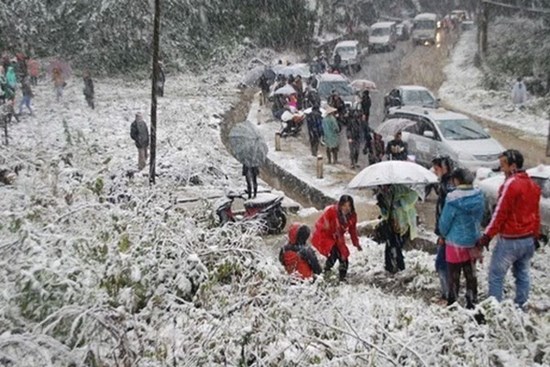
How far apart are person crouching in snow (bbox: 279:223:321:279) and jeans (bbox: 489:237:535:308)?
1956 mm

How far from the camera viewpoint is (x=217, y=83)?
3544cm

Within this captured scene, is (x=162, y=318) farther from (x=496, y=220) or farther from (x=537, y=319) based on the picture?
(x=496, y=220)

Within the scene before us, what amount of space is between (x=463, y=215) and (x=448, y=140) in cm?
993

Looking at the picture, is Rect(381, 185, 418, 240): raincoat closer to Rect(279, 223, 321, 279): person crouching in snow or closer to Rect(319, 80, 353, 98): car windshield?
Rect(279, 223, 321, 279): person crouching in snow

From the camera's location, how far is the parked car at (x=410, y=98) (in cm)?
2406

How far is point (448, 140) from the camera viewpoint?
1659cm

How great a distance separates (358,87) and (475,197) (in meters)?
18.9

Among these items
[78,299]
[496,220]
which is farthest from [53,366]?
[496,220]

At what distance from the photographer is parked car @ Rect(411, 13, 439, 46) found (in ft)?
164

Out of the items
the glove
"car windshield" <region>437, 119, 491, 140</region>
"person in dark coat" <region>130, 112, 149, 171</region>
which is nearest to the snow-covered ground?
"car windshield" <region>437, 119, 491, 140</region>

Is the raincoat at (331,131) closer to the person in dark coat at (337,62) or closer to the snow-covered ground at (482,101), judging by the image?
the snow-covered ground at (482,101)

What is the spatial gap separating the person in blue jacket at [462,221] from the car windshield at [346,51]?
3509 cm

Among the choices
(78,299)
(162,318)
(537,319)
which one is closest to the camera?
(78,299)

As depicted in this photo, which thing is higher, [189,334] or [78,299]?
[78,299]
